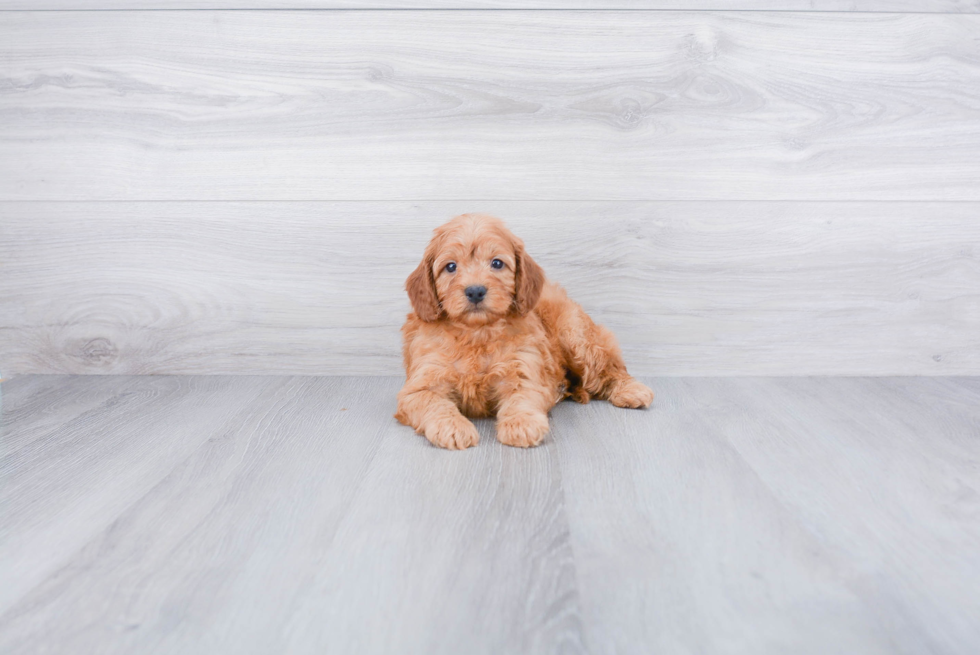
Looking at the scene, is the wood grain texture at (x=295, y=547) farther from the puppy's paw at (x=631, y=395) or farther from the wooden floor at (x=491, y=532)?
the puppy's paw at (x=631, y=395)

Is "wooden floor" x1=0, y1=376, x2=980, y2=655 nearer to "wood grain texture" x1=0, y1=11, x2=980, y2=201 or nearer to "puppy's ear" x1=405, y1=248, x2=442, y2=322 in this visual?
"puppy's ear" x1=405, y1=248, x2=442, y2=322

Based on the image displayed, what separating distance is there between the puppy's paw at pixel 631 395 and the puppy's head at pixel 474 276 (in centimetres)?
41

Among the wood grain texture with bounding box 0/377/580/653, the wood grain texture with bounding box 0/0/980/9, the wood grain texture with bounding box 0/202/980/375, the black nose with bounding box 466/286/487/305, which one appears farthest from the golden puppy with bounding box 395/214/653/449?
the wood grain texture with bounding box 0/0/980/9

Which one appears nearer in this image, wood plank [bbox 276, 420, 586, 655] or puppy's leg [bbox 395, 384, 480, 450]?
wood plank [bbox 276, 420, 586, 655]

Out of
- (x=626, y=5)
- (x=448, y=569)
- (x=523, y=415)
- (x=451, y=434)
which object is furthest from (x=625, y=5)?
(x=448, y=569)

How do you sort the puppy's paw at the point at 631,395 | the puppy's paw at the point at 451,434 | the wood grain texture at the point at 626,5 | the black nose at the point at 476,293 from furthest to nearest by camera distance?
the wood grain texture at the point at 626,5 → the puppy's paw at the point at 631,395 → the black nose at the point at 476,293 → the puppy's paw at the point at 451,434

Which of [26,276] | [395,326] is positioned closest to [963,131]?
[395,326]

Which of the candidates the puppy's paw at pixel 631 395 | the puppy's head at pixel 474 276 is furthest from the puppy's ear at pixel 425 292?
the puppy's paw at pixel 631 395

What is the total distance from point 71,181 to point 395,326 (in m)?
1.23

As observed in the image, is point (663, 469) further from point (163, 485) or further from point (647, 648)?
point (163, 485)

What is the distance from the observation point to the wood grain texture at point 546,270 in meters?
2.22

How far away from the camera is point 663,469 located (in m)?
1.48

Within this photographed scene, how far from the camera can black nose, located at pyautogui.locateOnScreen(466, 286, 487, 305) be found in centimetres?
172

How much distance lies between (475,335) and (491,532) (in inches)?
27.9
